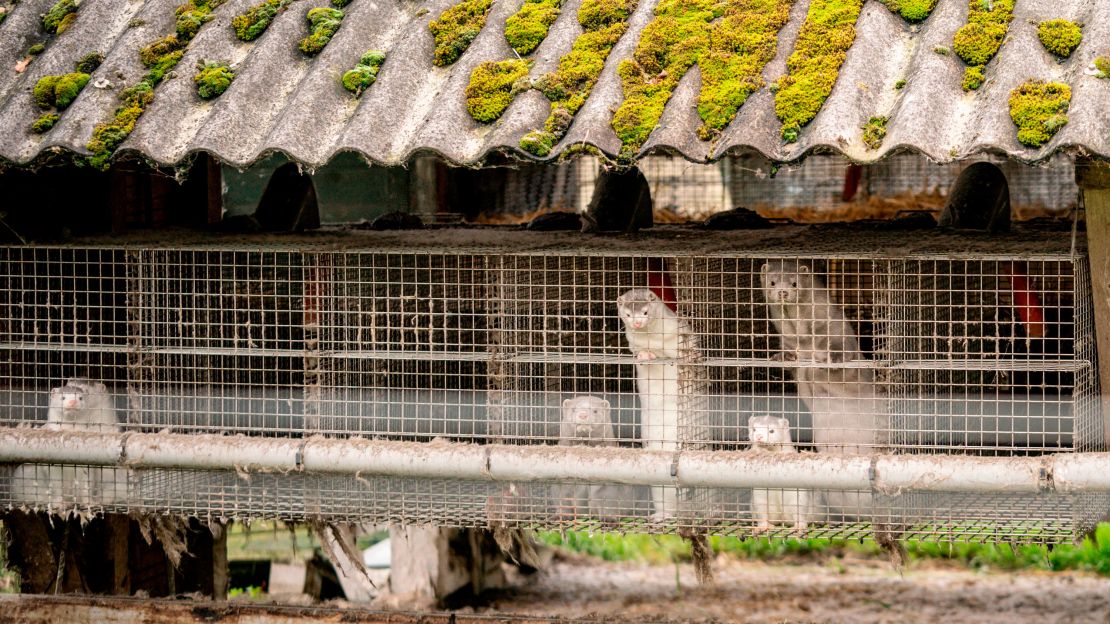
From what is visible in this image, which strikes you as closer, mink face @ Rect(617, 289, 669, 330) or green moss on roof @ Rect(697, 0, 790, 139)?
green moss on roof @ Rect(697, 0, 790, 139)

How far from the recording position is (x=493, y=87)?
557cm

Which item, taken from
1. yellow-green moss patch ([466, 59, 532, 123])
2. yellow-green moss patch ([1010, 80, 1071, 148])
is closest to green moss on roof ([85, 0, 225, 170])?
yellow-green moss patch ([466, 59, 532, 123])

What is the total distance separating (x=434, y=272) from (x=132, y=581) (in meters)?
2.86

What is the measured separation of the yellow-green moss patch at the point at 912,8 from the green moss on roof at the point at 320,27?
2549 mm

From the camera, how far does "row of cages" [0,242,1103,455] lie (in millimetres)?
5883

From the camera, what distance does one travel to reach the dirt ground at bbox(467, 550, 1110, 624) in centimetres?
1023

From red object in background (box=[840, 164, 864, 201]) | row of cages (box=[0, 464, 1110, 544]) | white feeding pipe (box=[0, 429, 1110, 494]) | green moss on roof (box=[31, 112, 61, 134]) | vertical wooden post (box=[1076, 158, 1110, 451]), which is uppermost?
red object in background (box=[840, 164, 864, 201])

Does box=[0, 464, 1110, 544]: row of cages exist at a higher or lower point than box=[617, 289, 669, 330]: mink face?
lower

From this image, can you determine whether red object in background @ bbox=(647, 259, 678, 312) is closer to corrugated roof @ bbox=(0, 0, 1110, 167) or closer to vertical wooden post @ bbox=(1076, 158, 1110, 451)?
corrugated roof @ bbox=(0, 0, 1110, 167)

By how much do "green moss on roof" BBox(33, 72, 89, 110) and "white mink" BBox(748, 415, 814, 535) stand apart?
3498 mm

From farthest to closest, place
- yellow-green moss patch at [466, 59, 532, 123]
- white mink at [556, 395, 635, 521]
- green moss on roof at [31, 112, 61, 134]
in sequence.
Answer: white mink at [556, 395, 635, 521] < green moss on roof at [31, 112, 61, 134] < yellow-green moss patch at [466, 59, 532, 123]

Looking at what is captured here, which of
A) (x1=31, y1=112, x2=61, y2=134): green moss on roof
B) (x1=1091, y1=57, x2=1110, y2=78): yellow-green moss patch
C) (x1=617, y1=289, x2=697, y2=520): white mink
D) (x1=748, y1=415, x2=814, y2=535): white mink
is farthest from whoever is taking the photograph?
(x1=617, y1=289, x2=697, y2=520): white mink

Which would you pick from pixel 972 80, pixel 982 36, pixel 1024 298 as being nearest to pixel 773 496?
pixel 1024 298

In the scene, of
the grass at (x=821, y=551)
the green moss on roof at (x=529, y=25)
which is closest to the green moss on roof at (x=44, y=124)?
the green moss on roof at (x=529, y=25)
